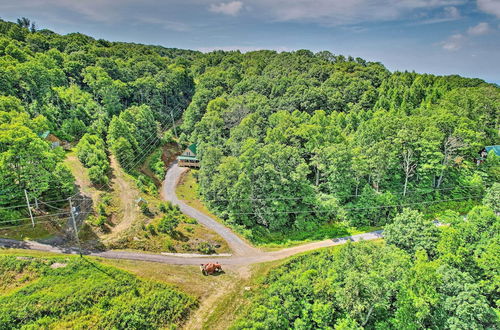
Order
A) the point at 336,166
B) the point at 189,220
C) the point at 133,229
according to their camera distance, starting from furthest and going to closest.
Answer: the point at 336,166 < the point at 189,220 < the point at 133,229

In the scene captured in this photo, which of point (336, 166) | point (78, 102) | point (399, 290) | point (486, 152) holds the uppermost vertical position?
point (78, 102)

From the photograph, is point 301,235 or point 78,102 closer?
point 301,235

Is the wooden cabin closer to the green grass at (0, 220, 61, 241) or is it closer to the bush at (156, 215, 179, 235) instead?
the bush at (156, 215, 179, 235)

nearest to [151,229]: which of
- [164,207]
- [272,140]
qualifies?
[164,207]

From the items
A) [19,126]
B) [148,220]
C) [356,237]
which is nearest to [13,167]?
[19,126]

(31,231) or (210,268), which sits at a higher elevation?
(31,231)

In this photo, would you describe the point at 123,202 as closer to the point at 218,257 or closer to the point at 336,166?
the point at 218,257
